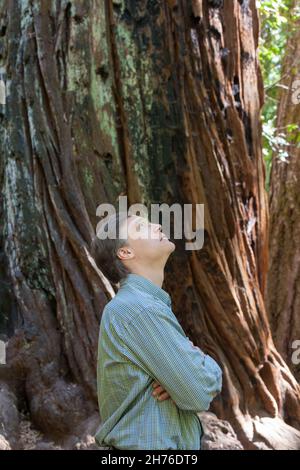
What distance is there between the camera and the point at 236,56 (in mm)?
5176

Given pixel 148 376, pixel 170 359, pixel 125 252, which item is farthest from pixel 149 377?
pixel 125 252

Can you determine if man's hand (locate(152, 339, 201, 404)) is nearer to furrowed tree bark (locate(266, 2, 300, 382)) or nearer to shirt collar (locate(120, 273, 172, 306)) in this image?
shirt collar (locate(120, 273, 172, 306))

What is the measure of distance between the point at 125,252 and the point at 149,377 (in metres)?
0.50

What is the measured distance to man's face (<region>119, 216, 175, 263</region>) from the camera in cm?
298

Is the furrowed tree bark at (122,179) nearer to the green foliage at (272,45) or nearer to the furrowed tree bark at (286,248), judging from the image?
the green foliage at (272,45)

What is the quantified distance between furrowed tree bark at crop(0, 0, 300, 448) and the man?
6.46 feet

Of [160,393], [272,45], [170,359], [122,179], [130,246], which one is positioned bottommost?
[160,393]

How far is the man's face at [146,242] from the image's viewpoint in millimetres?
2982

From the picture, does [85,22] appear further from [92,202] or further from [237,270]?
[237,270]

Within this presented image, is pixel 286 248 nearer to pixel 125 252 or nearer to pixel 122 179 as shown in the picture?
pixel 122 179

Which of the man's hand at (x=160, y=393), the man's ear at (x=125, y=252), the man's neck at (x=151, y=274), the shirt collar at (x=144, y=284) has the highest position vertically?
the man's ear at (x=125, y=252)

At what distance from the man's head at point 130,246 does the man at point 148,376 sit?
10 cm

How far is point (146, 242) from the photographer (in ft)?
9.83

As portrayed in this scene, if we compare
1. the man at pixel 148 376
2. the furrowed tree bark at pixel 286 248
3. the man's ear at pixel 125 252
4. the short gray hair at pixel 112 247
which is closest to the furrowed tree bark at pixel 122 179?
the short gray hair at pixel 112 247
